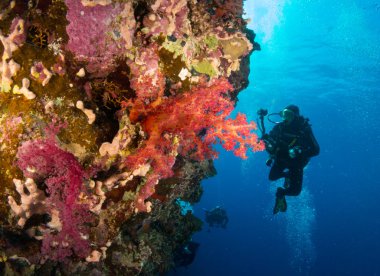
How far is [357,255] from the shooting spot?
1850 inches

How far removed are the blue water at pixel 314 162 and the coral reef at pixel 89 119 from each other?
19.2 metres

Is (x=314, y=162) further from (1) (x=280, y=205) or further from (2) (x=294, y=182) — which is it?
(1) (x=280, y=205)

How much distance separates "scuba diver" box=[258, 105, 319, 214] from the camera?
27.1ft

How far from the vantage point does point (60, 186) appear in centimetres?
261

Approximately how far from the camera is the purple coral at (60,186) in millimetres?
2494

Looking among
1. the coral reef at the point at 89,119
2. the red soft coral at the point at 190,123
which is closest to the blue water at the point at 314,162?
the coral reef at the point at 89,119

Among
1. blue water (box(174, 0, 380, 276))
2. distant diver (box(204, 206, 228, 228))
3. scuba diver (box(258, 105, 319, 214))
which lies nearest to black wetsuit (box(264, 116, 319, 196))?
scuba diver (box(258, 105, 319, 214))

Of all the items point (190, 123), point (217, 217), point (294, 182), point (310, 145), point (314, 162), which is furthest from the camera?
point (314, 162)

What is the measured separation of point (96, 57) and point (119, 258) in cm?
242

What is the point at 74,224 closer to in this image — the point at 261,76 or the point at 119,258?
the point at 119,258

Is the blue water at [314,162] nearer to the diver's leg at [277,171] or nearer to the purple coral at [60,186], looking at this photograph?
the diver's leg at [277,171]

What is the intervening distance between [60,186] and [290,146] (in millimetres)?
6883

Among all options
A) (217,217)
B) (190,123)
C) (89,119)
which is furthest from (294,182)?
(217,217)

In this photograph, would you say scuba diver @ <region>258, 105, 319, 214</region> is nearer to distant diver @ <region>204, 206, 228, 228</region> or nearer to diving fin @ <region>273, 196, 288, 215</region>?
diving fin @ <region>273, 196, 288, 215</region>
